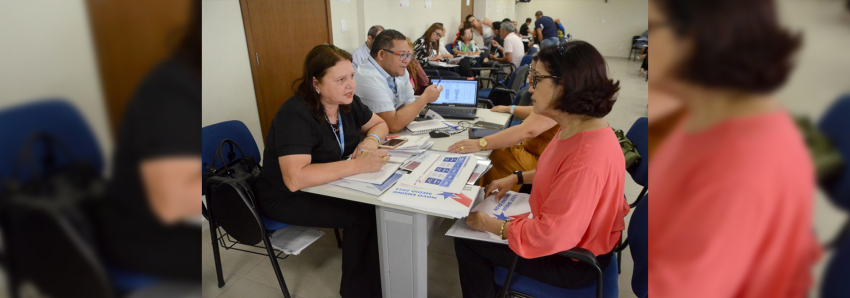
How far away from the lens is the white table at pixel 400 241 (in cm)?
154

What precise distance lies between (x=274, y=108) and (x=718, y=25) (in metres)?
3.34

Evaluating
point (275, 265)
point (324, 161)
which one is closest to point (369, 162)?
point (324, 161)

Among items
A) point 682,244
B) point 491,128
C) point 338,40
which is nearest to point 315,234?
point 491,128

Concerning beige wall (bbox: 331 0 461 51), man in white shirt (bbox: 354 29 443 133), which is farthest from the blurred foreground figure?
beige wall (bbox: 331 0 461 51)

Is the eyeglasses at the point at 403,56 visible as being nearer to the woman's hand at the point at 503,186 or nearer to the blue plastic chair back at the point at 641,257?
the woman's hand at the point at 503,186

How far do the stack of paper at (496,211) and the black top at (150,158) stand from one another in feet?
4.10

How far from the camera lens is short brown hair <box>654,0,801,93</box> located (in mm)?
117

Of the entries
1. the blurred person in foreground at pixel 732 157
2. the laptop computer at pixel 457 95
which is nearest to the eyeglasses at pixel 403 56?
the laptop computer at pixel 457 95

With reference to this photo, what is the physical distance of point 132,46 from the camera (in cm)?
22

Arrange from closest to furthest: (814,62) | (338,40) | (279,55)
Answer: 1. (814,62)
2. (279,55)
3. (338,40)

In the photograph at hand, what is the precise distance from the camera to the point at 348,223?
72.2 inches

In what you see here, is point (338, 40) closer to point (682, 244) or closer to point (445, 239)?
point (445, 239)

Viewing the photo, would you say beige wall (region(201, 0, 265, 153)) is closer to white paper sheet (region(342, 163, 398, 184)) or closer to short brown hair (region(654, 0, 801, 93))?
white paper sheet (region(342, 163, 398, 184))

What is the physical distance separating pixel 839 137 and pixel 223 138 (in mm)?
2214
